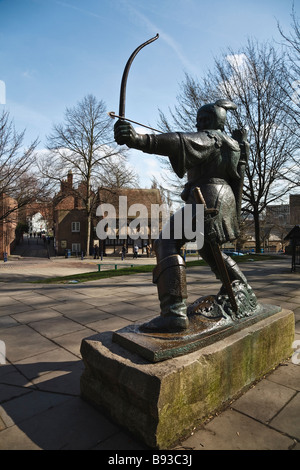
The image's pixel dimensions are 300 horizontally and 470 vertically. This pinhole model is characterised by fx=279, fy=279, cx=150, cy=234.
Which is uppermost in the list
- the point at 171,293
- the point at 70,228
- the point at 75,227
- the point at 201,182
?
the point at 75,227

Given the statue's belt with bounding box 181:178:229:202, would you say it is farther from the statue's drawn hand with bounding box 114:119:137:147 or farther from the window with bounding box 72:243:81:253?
the window with bounding box 72:243:81:253

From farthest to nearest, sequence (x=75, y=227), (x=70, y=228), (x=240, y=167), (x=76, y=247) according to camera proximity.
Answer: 1. (x=75, y=227)
2. (x=70, y=228)
3. (x=76, y=247)
4. (x=240, y=167)

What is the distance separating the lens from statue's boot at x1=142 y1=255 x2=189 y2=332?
2158 mm

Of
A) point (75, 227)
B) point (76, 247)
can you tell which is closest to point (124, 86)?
point (76, 247)

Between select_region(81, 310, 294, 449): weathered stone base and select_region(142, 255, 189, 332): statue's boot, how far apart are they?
10.4 inches

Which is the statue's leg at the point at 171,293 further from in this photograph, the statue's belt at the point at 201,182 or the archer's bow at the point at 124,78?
the archer's bow at the point at 124,78

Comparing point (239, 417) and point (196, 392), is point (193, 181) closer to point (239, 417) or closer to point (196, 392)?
point (196, 392)

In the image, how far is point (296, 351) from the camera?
3086 mm

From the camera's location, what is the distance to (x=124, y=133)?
Answer: 1938 millimetres

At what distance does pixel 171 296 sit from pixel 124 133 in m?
1.26

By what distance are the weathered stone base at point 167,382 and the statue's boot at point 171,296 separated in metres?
0.26

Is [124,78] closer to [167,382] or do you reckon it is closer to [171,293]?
[171,293]

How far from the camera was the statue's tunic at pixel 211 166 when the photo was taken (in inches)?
87.1
